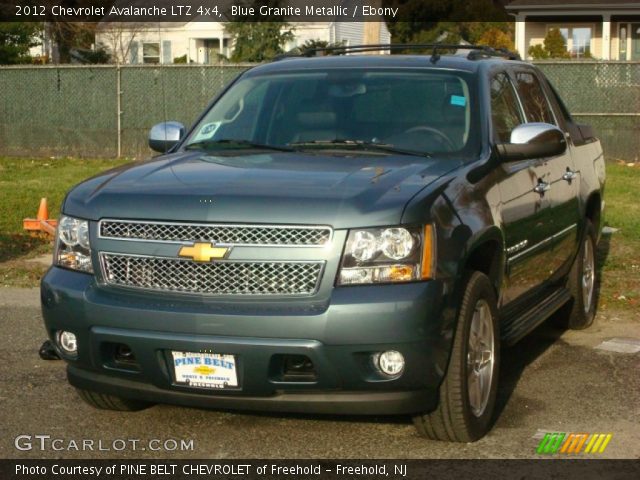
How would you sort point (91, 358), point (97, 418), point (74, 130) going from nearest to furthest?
point (91, 358)
point (97, 418)
point (74, 130)

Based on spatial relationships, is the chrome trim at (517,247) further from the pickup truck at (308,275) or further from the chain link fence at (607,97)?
the chain link fence at (607,97)

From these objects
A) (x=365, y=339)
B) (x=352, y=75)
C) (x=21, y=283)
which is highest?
(x=352, y=75)

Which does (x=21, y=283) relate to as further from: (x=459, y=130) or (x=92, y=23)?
(x=92, y=23)

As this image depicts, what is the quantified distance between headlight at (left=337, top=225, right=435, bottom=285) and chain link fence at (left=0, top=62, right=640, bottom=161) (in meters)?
17.0

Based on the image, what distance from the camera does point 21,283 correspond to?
374 inches

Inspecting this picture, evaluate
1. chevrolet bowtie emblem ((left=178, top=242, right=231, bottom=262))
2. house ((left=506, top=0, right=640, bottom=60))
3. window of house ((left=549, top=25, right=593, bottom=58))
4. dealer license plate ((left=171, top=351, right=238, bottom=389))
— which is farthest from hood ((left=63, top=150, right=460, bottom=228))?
window of house ((left=549, top=25, right=593, bottom=58))

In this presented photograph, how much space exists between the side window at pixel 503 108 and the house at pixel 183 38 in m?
28.9

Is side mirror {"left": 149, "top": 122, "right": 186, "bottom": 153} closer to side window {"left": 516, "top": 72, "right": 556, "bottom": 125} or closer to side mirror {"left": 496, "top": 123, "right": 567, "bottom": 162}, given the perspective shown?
side mirror {"left": 496, "top": 123, "right": 567, "bottom": 162}

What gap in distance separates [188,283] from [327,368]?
0.73 m

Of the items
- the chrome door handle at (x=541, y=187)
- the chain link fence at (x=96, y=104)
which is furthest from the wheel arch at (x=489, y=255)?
the chain link fence at (x=96, y=104)

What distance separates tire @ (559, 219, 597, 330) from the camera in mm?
7688

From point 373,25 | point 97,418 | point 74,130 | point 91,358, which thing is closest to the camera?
point 91,358

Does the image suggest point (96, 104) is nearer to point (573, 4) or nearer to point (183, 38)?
point (573, 4)

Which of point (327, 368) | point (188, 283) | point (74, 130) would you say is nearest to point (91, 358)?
point (188, 283)
